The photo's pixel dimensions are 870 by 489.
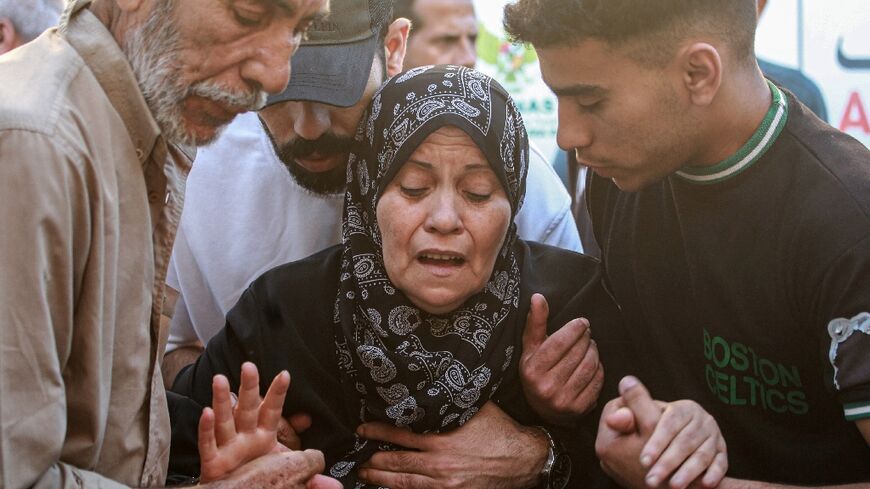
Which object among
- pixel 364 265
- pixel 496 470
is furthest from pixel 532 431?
pixel 364 265

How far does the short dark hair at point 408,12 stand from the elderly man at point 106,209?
277 cm

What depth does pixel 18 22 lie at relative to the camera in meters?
4.85

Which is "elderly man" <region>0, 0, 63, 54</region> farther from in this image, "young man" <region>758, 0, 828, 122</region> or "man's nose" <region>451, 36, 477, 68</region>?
"young man" <region>758, 0, 828, 122</region>

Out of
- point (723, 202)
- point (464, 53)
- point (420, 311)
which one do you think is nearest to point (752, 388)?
point (723, 202)

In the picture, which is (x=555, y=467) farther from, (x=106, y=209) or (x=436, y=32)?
(x=436, y=32)

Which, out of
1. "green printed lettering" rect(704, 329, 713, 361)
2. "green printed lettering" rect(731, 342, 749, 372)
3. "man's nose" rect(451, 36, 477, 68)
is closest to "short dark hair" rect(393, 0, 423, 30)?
"man's nose" rect(451, 36, 477, 68)

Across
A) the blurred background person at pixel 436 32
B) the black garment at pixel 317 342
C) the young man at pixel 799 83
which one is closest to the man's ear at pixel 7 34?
the blurred background person at pixel 436 32

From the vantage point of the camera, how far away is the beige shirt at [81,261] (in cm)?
188

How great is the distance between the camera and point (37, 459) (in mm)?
1927

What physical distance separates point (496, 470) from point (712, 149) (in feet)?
3.41

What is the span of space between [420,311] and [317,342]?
1.02 feet

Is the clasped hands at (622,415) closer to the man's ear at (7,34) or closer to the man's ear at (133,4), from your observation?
the man's ear at (133,4)

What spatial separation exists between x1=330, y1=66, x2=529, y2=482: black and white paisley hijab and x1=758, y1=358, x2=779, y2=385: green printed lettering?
27.8 inches

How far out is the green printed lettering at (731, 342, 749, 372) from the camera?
8.62ft
